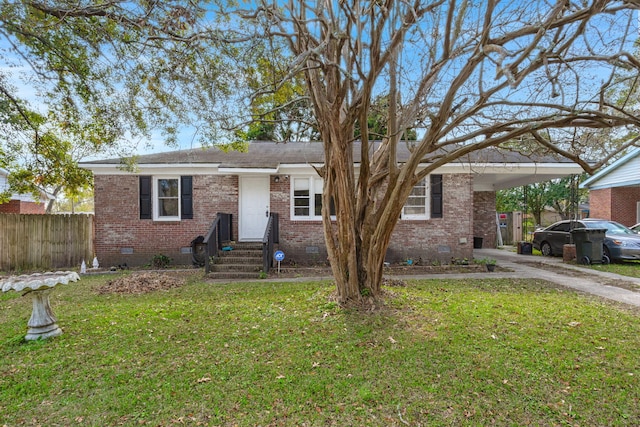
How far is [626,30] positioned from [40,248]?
1450 centimetres

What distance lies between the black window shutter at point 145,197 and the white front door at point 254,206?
2.85 metres

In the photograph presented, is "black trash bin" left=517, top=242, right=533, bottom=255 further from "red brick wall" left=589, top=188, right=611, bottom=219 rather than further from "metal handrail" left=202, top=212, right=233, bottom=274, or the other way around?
"metal handrail" left=202, top=212, right=233, bottom=274

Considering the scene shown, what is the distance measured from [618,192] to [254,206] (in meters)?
17.9

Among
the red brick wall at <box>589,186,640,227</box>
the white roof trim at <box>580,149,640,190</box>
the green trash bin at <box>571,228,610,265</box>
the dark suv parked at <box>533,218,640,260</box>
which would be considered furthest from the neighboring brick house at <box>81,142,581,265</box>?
the red brick wall at <box>589,186,640,227</box>

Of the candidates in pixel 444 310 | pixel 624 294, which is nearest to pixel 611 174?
pixel 624 294

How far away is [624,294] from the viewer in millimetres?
6539

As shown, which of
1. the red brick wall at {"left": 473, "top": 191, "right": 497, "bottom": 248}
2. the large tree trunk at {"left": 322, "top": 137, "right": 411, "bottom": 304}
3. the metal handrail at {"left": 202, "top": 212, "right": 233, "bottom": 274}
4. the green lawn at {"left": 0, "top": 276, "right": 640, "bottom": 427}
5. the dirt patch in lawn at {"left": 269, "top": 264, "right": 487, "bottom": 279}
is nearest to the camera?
the green lawn at {"left": 0, "top": 276, "right": 640, "bottom": 427}

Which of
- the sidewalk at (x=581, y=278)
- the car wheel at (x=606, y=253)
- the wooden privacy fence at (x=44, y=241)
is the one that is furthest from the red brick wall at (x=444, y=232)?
the wooden privacy fence at (x=44, y=241)

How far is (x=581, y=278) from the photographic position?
820cm

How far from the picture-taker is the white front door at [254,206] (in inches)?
411

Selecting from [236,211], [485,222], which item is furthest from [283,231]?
[485,222]

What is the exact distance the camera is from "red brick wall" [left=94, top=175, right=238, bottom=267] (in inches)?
401

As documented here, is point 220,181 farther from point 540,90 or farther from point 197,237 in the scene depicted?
point 540,90

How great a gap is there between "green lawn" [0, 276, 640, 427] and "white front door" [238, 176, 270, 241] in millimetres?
4680
